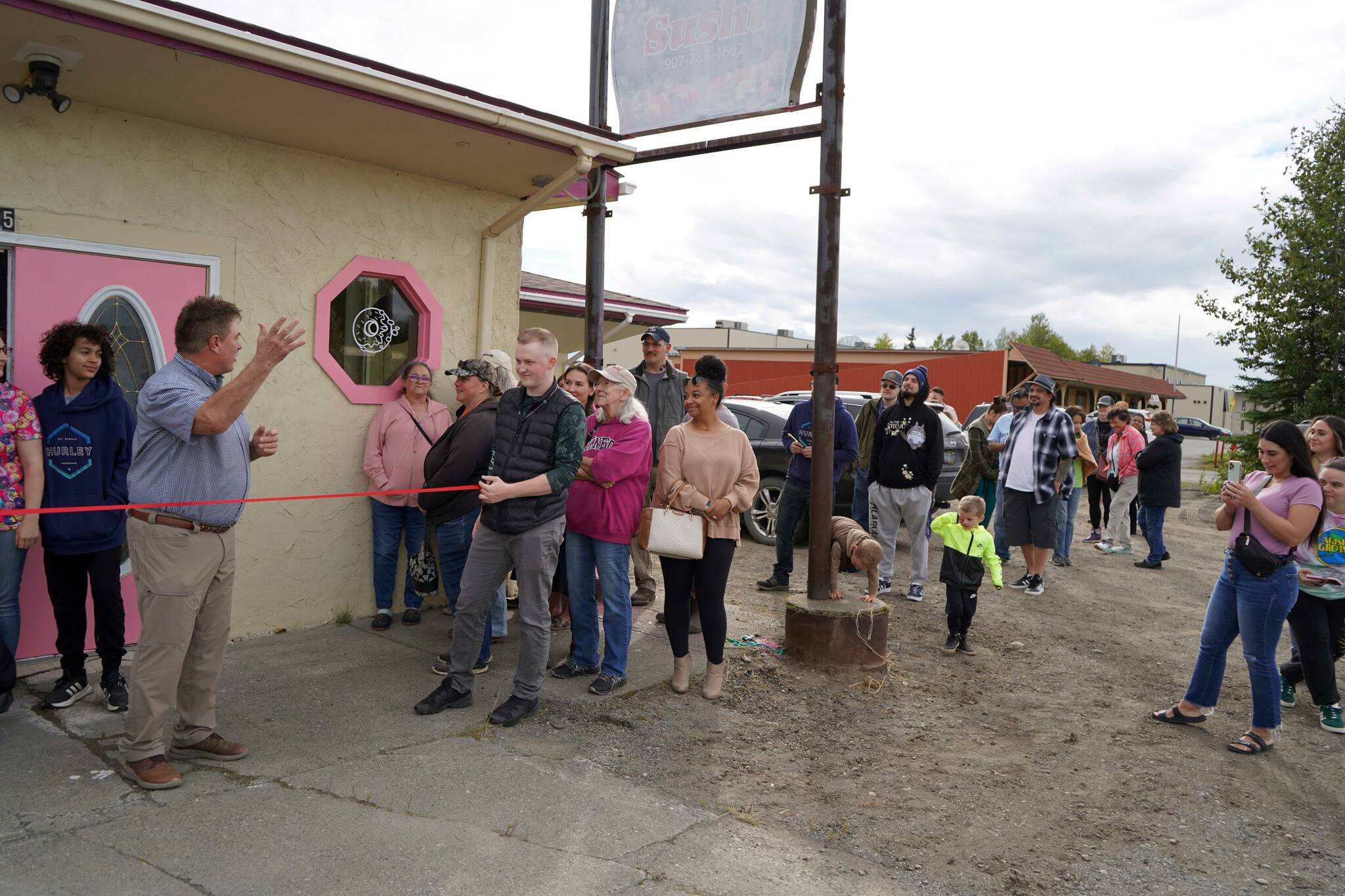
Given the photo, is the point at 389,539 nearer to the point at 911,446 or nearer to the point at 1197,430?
the point at 911,446

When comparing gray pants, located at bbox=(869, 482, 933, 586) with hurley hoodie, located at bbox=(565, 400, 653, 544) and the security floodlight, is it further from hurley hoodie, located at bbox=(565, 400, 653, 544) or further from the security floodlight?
the security floodlight

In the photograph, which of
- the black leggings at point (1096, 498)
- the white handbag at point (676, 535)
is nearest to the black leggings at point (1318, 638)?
the white handbag at point (676, 535)

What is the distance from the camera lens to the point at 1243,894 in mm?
3426

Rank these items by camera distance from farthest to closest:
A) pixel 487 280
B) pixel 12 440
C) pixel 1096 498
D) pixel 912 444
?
pixel 1096 498
pixel 912 444
pixel 487 280
pixel 12 440

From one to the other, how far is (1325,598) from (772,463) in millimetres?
5834

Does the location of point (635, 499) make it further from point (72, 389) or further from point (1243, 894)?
point (1243, 894)

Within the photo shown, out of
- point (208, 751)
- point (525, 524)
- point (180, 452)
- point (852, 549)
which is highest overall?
point (180, 452)

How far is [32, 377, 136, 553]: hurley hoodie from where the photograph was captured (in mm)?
4418

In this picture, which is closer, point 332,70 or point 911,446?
point 332,70

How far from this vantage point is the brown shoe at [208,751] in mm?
3982

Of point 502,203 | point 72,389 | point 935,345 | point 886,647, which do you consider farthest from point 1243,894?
point 935,345

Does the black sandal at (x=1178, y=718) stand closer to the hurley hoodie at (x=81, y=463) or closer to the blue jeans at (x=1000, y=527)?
the blue jeans at (x=1000, y=527)

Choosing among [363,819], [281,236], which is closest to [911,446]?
[281,236]

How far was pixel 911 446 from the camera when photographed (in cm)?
786
